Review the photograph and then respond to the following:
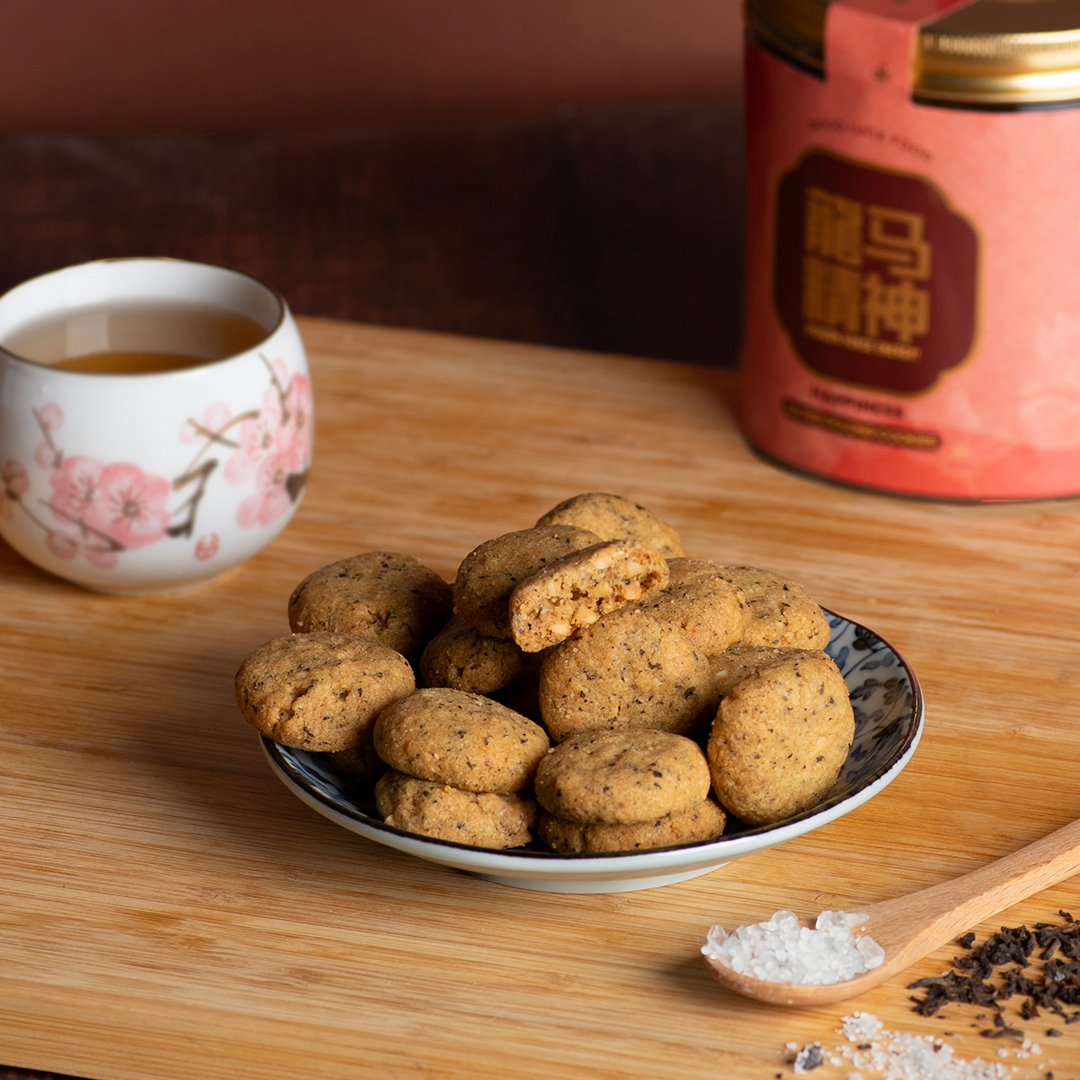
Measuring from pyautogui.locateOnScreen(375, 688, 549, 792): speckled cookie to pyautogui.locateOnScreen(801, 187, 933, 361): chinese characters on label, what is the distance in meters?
0.46

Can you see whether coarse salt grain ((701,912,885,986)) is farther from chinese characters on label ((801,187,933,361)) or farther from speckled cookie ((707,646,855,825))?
chinese characters on label ((801,187,933,361))

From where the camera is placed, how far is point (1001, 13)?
898mm

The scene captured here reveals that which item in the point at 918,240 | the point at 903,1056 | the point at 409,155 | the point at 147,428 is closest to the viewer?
the point at 903,1056

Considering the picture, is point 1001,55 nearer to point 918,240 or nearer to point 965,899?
point 918,240

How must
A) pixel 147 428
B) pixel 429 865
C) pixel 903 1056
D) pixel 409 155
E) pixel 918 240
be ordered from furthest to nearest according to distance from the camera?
pixel 409 155 < pixel 918 240 < pixel 147 428 < pixel 429 865 < pixel 903 1056

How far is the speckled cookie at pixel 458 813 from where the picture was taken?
61cm

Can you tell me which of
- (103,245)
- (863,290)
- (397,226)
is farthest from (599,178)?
(863,290)

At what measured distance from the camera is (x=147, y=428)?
2.75 feet

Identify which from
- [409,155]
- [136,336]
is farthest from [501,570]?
[409,155]

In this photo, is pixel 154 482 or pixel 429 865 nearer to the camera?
pixel 429 865

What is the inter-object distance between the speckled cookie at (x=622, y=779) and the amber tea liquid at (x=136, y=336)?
41 cm

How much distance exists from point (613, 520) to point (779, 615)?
0.33ft

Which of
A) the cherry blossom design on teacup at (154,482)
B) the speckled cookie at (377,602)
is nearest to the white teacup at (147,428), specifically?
the cherry blossom design on teacup at (154,482)

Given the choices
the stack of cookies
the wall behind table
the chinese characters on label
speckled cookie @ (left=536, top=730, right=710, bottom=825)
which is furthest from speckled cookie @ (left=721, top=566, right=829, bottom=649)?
the wall behind table
